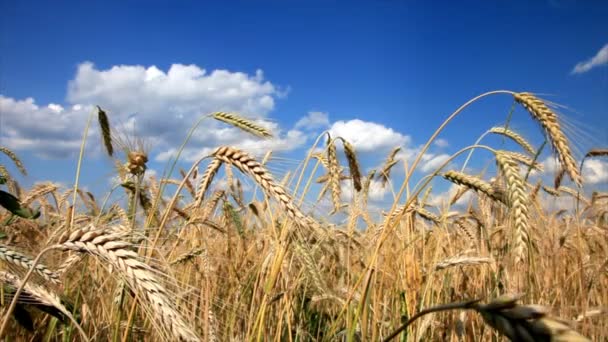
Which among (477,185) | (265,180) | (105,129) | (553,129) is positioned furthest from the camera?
(105,129)

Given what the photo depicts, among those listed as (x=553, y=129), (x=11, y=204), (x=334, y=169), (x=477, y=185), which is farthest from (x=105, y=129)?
(x=553, y=129)

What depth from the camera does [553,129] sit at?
2.58 metres

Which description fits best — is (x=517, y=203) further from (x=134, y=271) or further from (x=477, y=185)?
(x=134, y=271)

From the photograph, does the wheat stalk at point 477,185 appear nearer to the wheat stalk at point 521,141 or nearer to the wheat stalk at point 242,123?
the wheat stalk at point 521,141

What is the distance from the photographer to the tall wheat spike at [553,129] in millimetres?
2584

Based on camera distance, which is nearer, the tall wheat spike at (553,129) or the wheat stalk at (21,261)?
the wheat stalk at (21,261)

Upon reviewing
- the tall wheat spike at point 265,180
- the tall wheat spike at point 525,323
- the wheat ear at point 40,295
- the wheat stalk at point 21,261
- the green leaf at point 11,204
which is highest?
the tall wheat spike at point 265,180

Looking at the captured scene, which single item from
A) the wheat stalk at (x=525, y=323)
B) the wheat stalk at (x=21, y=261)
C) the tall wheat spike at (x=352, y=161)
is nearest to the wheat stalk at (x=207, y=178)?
the wheat stalk at (x=21, y=261)

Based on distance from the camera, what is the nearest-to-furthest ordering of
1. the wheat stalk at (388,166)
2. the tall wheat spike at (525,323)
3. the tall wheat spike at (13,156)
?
1. the tall wheat spike at (525,323)
2. the wheat stalk at (388,166)
3. the tall wheat spike at (13,156)

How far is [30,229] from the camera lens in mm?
3932

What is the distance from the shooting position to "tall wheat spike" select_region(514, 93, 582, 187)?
2584mm

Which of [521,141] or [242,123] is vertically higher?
[521,141]

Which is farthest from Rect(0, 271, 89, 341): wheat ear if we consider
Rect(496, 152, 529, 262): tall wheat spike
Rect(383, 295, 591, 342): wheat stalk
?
Rect(496, 152, 529, 262): tall wheat spike

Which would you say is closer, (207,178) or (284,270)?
(207,178)
